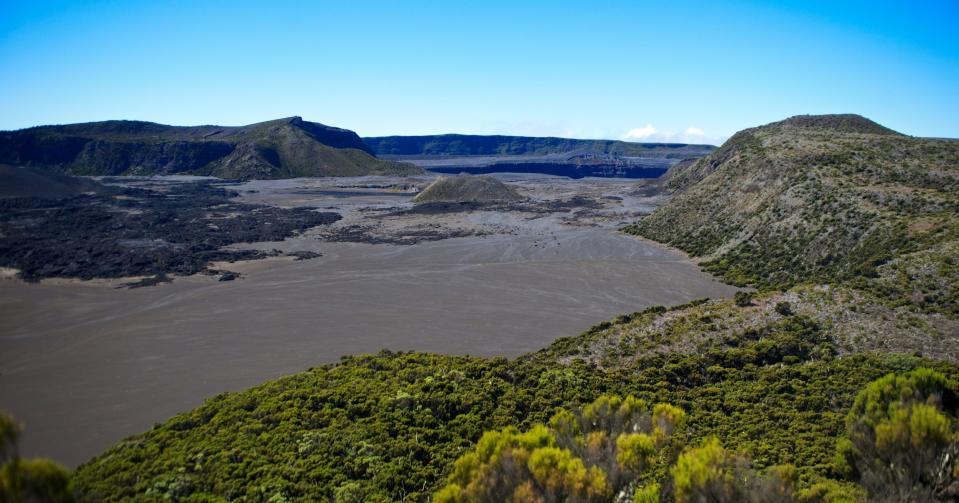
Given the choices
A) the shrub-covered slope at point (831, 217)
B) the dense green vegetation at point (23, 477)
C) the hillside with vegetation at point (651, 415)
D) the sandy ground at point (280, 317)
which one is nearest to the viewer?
the dense green vegetation at point (23, 477)

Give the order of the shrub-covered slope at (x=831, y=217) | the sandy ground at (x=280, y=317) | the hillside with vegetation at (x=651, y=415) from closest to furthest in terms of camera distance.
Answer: the hillside with vegetation at (x=651, y=415)
the sandy ground at (x=280, y=317)
the shrub-covered slope at (x=831, y=217)

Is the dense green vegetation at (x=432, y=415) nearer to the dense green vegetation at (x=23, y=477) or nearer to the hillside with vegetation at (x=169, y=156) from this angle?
the dense green vegetation at (x=23, y=477)

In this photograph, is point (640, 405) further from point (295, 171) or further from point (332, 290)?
point (295, 171)

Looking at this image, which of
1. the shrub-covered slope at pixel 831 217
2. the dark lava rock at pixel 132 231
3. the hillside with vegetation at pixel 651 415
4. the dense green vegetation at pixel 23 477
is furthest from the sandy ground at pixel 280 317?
the dense green vegetation at pixel 23 477

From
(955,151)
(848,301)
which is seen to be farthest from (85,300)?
(955,151)

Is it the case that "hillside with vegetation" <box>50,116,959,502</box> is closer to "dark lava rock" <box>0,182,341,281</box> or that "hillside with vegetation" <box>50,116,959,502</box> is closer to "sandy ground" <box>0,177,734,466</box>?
"sandy ground" <box>0,177,734,466</box>

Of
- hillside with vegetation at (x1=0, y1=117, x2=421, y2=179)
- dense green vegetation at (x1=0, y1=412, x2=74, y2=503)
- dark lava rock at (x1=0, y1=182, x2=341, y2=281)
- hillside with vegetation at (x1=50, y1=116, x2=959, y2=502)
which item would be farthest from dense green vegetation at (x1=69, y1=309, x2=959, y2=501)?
hillside with vegetation at (x1=0, y1=117, x2=421, y2=179)

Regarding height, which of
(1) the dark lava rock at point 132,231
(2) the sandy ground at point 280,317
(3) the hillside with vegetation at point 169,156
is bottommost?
(2) the sandy ground at point 280,317

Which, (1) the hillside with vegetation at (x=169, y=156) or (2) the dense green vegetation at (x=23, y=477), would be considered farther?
(1) the hillside with vegetation at (x=169, y=156)

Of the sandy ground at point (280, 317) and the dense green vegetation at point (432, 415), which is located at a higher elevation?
the dense green vegetation at point (432, 415)
